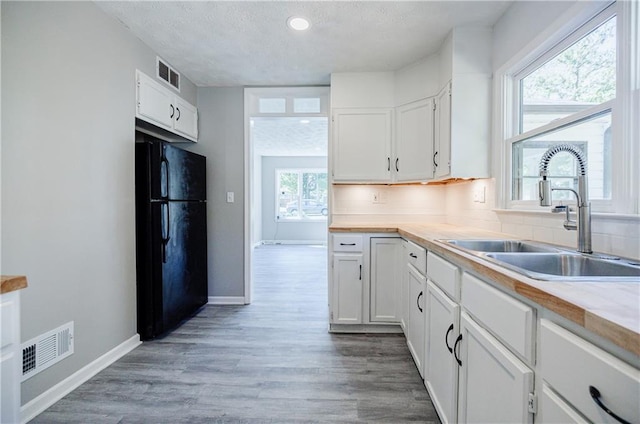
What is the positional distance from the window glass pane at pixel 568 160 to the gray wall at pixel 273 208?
663cm

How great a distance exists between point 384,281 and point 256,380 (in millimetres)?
1229

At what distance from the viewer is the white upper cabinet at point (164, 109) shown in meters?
2.40

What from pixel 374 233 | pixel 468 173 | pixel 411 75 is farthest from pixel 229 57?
pixel 468 173

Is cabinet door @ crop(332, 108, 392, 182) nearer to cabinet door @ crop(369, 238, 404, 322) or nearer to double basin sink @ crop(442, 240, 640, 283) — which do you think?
cabinet door @ crop(369, 238, 404, 322)

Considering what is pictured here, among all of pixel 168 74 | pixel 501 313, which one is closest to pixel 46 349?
pixel 501 313

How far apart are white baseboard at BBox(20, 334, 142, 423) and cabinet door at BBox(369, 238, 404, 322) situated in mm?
1917

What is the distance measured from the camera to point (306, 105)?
3346mm

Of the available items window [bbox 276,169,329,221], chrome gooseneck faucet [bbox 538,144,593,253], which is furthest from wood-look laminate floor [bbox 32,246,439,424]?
window [bbox 276,169,329,221]

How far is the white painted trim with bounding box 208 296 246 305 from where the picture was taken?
10.8 feet

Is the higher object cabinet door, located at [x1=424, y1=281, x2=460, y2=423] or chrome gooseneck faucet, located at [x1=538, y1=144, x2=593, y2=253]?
chrome gooseneck faucet, located at [x1=538, y1=144, x2=593, y2=253]

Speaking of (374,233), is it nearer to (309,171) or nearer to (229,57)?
(229,57)

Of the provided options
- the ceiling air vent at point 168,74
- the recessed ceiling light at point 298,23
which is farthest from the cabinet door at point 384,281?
the ceiling air vent at point 168,74

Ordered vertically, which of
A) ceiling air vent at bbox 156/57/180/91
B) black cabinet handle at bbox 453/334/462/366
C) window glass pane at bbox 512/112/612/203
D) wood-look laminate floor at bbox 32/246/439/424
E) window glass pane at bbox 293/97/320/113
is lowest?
wood-look laminate floor at bbox 32/246/439/424

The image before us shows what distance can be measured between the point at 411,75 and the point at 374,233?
1.53m
